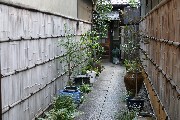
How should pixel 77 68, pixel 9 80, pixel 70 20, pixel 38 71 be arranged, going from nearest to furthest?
pixel 9 80 < pixel 38 71 < pixel 70 20 < pixel 77 68

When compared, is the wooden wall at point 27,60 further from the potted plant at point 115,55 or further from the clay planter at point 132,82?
the potted plant at point 115,55

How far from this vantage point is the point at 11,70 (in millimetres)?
6398

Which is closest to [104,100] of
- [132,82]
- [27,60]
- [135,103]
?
[132,82]

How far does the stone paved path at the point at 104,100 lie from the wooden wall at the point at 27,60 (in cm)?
128

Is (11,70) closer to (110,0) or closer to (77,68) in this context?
(77,68)

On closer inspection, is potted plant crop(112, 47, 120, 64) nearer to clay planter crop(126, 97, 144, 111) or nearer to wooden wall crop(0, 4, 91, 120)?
wooden wall crop(0, 4, 91, 120)

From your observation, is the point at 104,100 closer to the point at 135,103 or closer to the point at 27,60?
the point at 135,103

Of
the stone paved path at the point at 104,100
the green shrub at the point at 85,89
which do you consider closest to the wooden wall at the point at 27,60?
the stone paved path at the point at 104,100

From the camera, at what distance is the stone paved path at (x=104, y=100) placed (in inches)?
388

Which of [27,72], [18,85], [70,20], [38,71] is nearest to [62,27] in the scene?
[70,20]

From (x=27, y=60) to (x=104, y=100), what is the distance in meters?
5.23

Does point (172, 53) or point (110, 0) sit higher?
point (110, 0)

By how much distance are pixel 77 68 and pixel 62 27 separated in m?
4.08

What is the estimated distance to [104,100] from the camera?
12.1 metres
